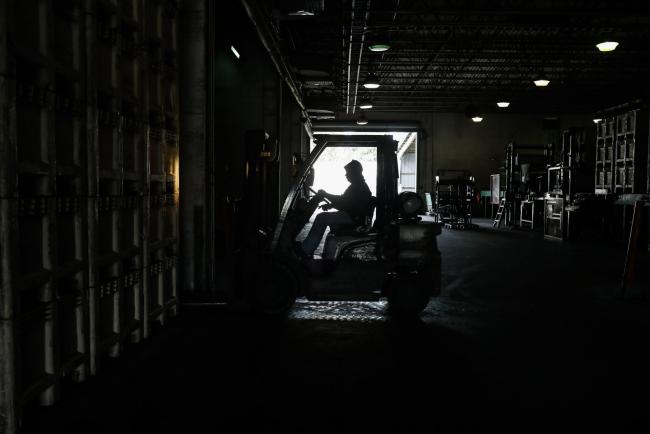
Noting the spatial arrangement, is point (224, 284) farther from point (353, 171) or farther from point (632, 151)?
point (632, 151)

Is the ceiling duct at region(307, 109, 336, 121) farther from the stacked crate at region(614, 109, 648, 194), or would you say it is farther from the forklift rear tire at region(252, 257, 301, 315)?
the forklift rear tire at region(252, 257, 301, 315)

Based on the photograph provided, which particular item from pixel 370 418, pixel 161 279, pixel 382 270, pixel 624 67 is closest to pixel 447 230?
pixel 624 67

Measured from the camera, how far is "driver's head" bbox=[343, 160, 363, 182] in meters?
6.82

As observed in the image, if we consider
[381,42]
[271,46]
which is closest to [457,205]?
[381,42]

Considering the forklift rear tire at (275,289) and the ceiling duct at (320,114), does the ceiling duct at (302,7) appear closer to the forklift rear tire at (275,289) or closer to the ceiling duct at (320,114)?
the forklift rear tire at (275,289)

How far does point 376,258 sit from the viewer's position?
6.69 m

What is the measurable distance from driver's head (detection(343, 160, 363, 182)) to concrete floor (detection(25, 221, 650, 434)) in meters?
1.62

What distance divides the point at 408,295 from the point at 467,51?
14.4 m

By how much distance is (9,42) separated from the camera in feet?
10.3

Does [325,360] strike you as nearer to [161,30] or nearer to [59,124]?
[59,124]

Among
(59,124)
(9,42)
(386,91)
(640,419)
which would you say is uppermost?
(386,91)

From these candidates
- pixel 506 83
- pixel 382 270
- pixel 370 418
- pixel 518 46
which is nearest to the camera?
pixel 370 418

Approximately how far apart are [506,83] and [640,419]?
2210cm

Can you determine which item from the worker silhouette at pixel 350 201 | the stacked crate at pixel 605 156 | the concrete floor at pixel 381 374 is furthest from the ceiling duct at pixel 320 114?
the concrete floor at pixel 381 374
